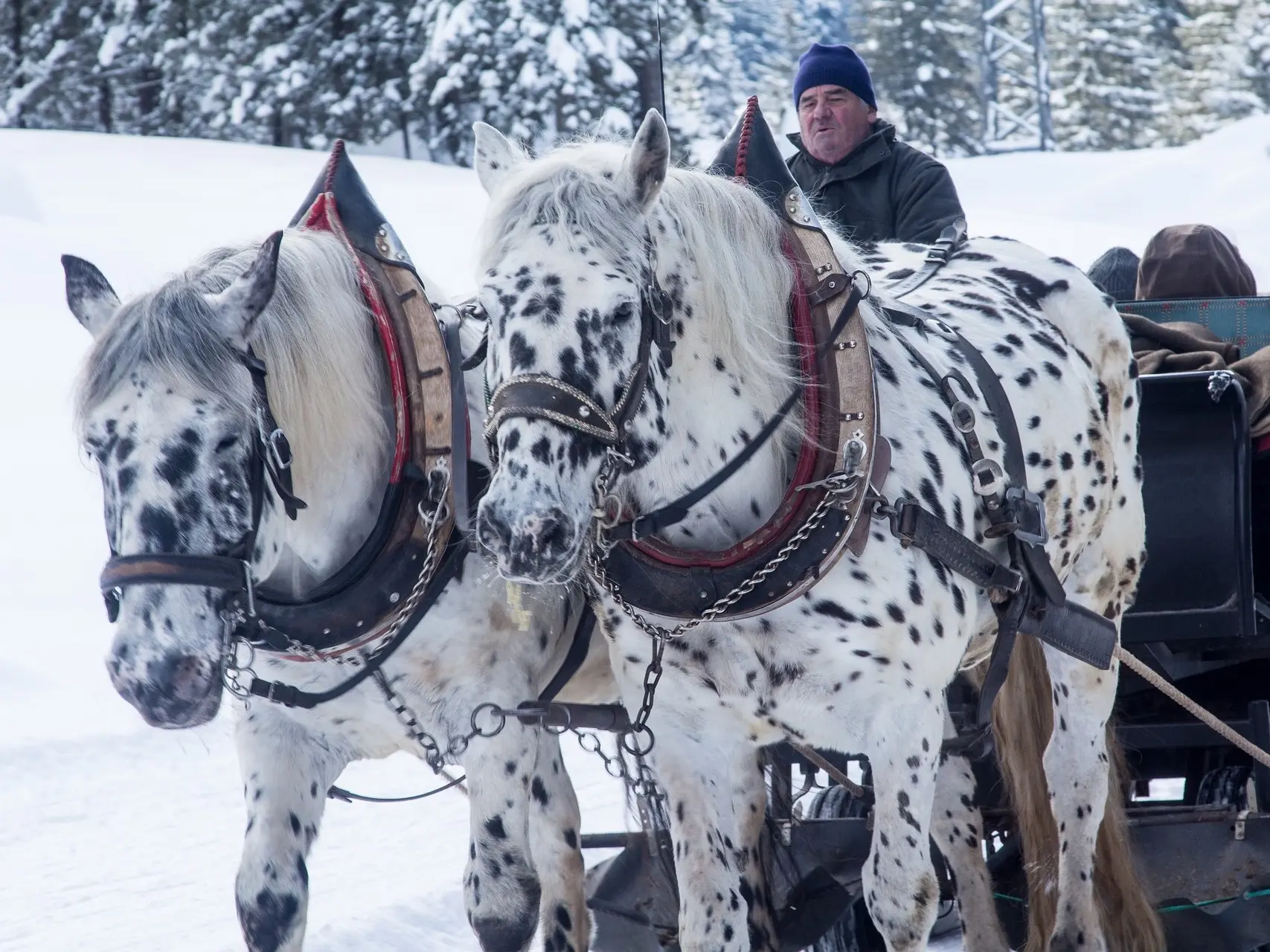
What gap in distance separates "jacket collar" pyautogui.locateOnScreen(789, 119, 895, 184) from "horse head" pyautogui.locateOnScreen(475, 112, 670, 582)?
2038 millimetres

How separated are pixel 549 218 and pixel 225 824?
11.3 ft

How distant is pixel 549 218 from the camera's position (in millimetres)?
2227

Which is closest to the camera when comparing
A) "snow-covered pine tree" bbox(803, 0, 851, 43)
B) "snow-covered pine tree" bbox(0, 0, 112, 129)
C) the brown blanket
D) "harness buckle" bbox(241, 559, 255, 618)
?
"harness buckle" bbox(241, 559, 255, 618)

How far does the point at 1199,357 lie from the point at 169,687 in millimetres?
2813

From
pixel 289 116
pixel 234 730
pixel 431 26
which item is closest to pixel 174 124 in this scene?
Answer: pixel 289 116

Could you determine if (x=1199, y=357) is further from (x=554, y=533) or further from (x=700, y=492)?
(x=554, y=533)

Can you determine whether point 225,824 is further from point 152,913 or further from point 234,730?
point 234,730

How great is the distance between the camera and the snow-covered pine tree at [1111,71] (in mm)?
16750

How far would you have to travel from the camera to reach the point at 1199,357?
3.75m

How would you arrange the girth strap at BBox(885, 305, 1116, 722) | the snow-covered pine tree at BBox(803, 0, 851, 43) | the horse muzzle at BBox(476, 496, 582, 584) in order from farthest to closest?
the snow-covered pine tree at BBox(803, 0, 851, 43)
the girth strap at BBox(885, 305, 1116, 722)
the horse muzzle at BBox(476, 496, 582, 584)

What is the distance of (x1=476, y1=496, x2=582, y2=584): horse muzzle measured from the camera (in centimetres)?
204

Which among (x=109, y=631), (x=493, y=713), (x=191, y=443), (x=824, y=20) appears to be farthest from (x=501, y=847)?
(x=824, y=20)

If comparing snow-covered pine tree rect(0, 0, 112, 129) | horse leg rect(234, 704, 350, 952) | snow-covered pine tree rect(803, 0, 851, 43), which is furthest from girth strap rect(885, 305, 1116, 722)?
snow-covered pine tree rect(0, 0, 112, 129)

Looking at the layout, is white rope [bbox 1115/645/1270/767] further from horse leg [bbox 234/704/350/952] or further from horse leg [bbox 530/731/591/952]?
horse leg [bbox 234/704/350/952]
